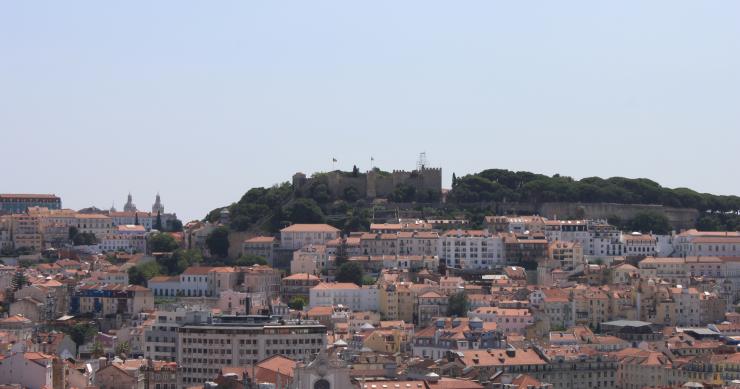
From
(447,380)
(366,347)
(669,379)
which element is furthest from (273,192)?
(447,380)

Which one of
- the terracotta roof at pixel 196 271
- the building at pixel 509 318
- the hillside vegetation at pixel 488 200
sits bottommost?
the building at pixel 509 318

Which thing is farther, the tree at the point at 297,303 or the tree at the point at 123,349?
the tree at the point at 297,303

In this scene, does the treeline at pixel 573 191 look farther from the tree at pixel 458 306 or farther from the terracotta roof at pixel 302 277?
the tree at pixel 458 306

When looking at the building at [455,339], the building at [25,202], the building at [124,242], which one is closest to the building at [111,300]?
the building at [455,339]

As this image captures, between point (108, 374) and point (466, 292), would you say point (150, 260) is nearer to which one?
point (466, 292)

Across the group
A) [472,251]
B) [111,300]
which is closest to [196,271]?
[111,300]

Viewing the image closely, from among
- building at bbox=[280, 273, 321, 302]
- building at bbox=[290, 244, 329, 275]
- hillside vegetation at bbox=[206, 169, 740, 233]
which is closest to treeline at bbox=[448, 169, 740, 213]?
hillside vegetation at bbox=[206, 169, 740, 233]

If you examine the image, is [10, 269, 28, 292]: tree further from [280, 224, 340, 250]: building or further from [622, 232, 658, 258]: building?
[622, 232, 658, 258]: building
